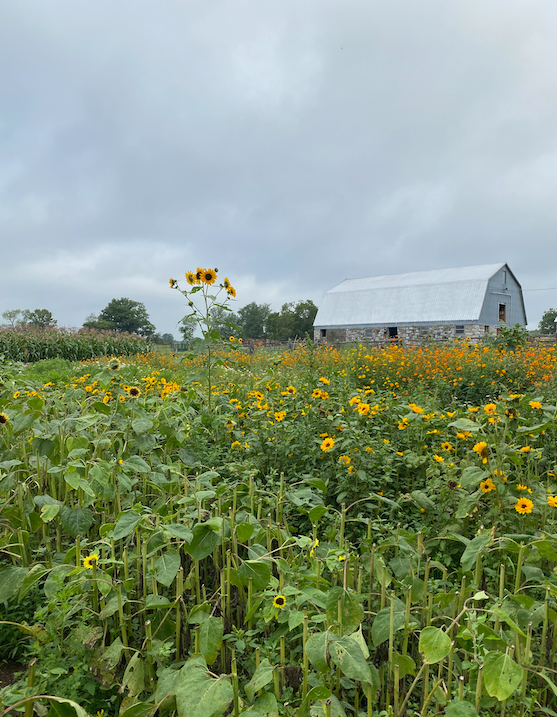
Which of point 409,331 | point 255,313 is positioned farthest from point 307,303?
point 409,331

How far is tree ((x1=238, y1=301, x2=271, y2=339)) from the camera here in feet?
207

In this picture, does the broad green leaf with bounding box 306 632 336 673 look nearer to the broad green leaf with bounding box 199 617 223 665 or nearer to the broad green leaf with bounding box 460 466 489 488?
the broad green leaf with bounding box 199 617 223 665

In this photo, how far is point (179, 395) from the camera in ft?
10.3

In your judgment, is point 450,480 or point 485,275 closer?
point 450,480

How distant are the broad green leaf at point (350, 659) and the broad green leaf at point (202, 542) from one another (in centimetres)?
42

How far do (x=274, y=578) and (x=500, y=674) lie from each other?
66 centimetres

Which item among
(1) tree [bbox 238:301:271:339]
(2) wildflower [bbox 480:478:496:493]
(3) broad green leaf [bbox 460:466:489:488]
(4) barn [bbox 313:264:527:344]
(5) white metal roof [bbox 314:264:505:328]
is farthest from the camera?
(1) tree [bbox 238:301:271:339]

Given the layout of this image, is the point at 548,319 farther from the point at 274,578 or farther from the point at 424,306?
the point at 274,578

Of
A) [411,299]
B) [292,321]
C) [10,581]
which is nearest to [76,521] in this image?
[10,581]

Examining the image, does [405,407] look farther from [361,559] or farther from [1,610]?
[1,610]

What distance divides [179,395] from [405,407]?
1490 mm

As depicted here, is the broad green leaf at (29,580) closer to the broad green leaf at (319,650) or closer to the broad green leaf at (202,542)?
the broad green leaf at (202,542)

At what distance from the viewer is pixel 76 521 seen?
1.74 meters

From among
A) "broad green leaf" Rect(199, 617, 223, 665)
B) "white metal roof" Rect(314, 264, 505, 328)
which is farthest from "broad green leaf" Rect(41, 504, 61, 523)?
"white metal roof" Rect(314, 264, 505, 328)
